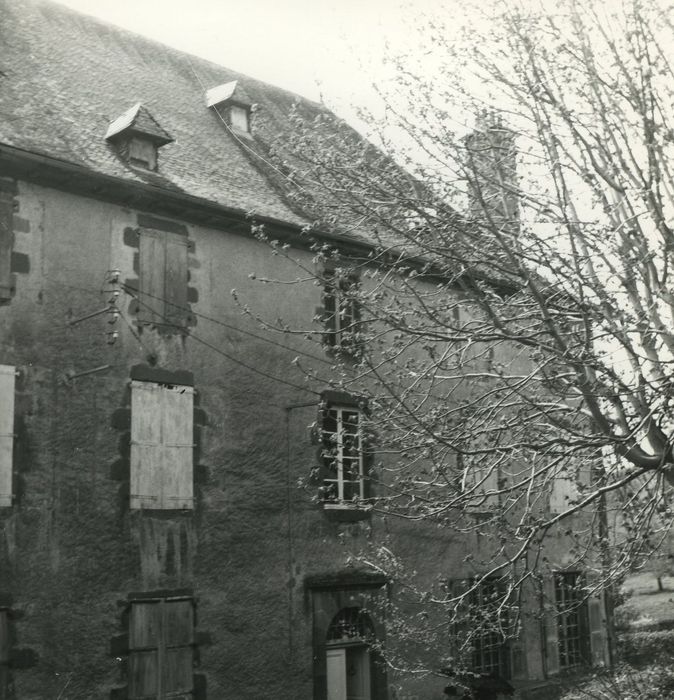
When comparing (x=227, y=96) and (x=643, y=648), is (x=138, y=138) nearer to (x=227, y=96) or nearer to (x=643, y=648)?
(x=227, y=96)

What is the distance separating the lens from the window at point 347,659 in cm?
1262

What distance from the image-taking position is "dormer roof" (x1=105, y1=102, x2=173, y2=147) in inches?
483

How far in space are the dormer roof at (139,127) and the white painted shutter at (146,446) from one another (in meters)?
3.35

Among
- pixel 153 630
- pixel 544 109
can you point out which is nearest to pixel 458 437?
pixel 544 109

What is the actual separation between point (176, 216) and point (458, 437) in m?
5.96

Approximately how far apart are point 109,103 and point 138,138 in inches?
65.0

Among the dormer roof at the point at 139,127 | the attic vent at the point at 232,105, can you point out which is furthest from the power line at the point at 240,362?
the attic vent at the point at 232,105

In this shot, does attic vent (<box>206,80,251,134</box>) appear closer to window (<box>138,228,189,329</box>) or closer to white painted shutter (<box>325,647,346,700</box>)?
window (<box>138,228,189,329</box>)

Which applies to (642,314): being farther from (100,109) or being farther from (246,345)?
(100,109)

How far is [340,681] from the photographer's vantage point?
12.7m

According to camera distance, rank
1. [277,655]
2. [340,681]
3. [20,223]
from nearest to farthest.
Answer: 1. [20,223]
2. [277,655]
3. [340,681]

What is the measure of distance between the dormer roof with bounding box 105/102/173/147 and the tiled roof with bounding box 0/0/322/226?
0.20 m

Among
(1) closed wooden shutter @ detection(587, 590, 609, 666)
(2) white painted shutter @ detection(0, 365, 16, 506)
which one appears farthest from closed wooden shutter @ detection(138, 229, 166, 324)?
(1) closed wooden shutter @ detection(587, 590, 609, 666)

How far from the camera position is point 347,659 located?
12.9 m
